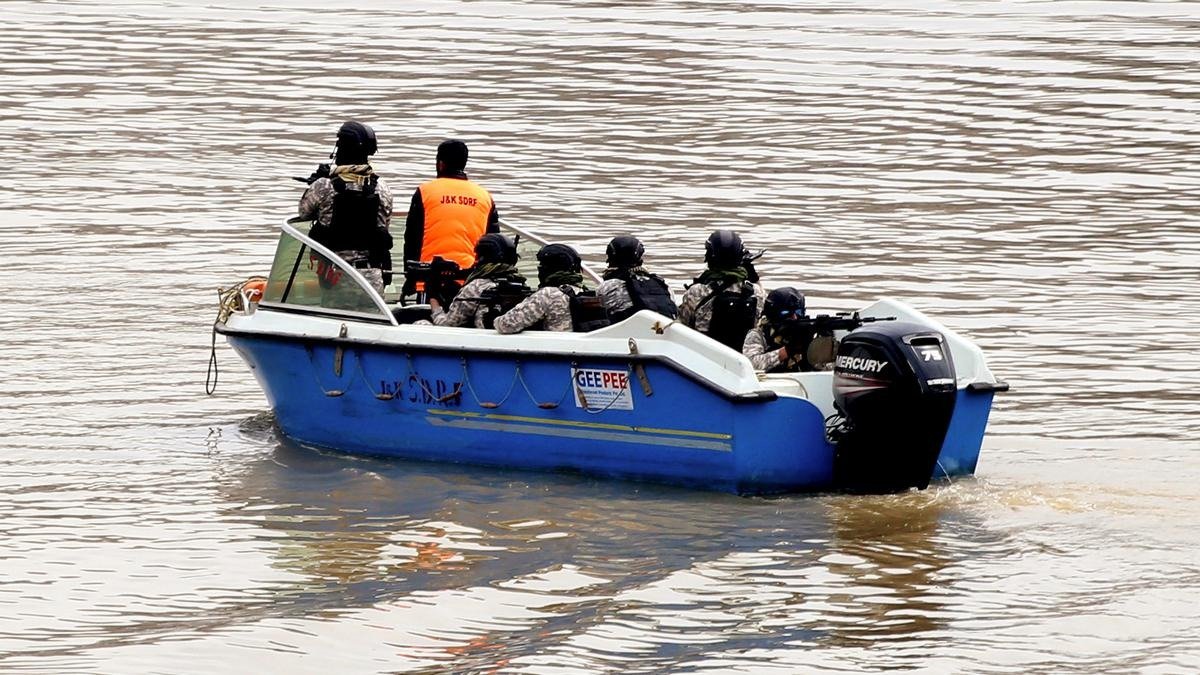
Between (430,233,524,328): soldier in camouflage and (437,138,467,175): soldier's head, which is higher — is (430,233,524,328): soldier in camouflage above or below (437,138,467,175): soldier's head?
below

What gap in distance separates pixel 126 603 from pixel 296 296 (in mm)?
3690

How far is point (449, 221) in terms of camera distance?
527 inches

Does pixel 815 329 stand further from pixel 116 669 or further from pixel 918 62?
pixel 918 62

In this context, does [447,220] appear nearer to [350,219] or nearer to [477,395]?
[350,219]

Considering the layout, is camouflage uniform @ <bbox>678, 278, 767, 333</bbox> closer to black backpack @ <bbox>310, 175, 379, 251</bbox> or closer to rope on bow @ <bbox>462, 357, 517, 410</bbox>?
rope on bow @ <bbox>462, 357, 517, 410</bbox>

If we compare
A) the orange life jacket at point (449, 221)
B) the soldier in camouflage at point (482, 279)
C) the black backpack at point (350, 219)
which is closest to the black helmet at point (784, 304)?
the soldier in camouflage at point (482, 279)

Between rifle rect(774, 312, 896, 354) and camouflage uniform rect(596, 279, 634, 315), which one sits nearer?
rifle rect(774, 312, 896, 354)

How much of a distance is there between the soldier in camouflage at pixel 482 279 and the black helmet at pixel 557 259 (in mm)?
290

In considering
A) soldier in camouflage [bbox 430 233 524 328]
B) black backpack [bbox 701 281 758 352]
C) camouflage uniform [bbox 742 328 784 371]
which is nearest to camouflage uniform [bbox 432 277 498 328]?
soldier in camouflage [bbox 430 233 524 328]

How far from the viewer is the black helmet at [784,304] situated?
38.7ft

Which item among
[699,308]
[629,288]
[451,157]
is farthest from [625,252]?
[451,157]

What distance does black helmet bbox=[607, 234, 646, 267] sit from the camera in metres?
12.3

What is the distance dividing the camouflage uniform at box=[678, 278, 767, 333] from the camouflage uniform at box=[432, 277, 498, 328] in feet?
3.68

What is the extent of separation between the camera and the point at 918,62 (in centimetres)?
3111
